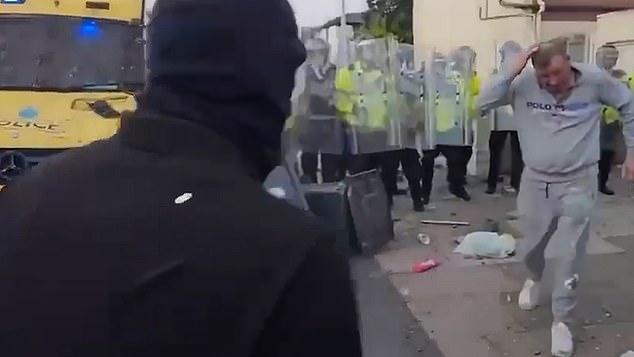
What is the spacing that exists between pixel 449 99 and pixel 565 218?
633 centimetres

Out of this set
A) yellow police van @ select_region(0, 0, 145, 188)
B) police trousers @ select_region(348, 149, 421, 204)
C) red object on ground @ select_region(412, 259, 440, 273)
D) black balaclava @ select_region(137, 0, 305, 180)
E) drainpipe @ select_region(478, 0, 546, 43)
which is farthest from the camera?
drainpipe @ select_region(478, 0, 546, 43)

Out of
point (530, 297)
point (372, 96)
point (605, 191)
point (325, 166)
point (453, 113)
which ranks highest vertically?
point (372, 96)

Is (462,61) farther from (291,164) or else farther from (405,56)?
(291,164)

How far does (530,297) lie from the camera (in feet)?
21.5

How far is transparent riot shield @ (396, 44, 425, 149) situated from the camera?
36.9 ft

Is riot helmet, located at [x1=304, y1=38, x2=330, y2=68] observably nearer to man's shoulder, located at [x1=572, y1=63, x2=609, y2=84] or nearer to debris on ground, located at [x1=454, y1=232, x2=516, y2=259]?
debris on ground, located at [x1=454, y1=232, x2=516, y2=259]

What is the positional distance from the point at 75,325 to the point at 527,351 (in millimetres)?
4801

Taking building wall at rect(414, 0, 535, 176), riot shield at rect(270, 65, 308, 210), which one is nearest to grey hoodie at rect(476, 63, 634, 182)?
riot shield at rect(270, 65, 308, 210)

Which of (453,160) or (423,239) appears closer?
(423,239)

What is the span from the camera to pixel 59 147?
26.1 ft

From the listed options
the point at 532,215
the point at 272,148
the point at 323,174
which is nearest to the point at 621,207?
the point at 323,174

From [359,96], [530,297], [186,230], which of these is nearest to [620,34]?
[359,96]

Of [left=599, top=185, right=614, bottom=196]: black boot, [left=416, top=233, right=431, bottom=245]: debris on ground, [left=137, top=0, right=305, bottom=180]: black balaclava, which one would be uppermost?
[left=137, top=0, right=305, bottom=180]: black balaclava

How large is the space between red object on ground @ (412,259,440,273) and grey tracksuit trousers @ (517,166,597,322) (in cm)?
225
